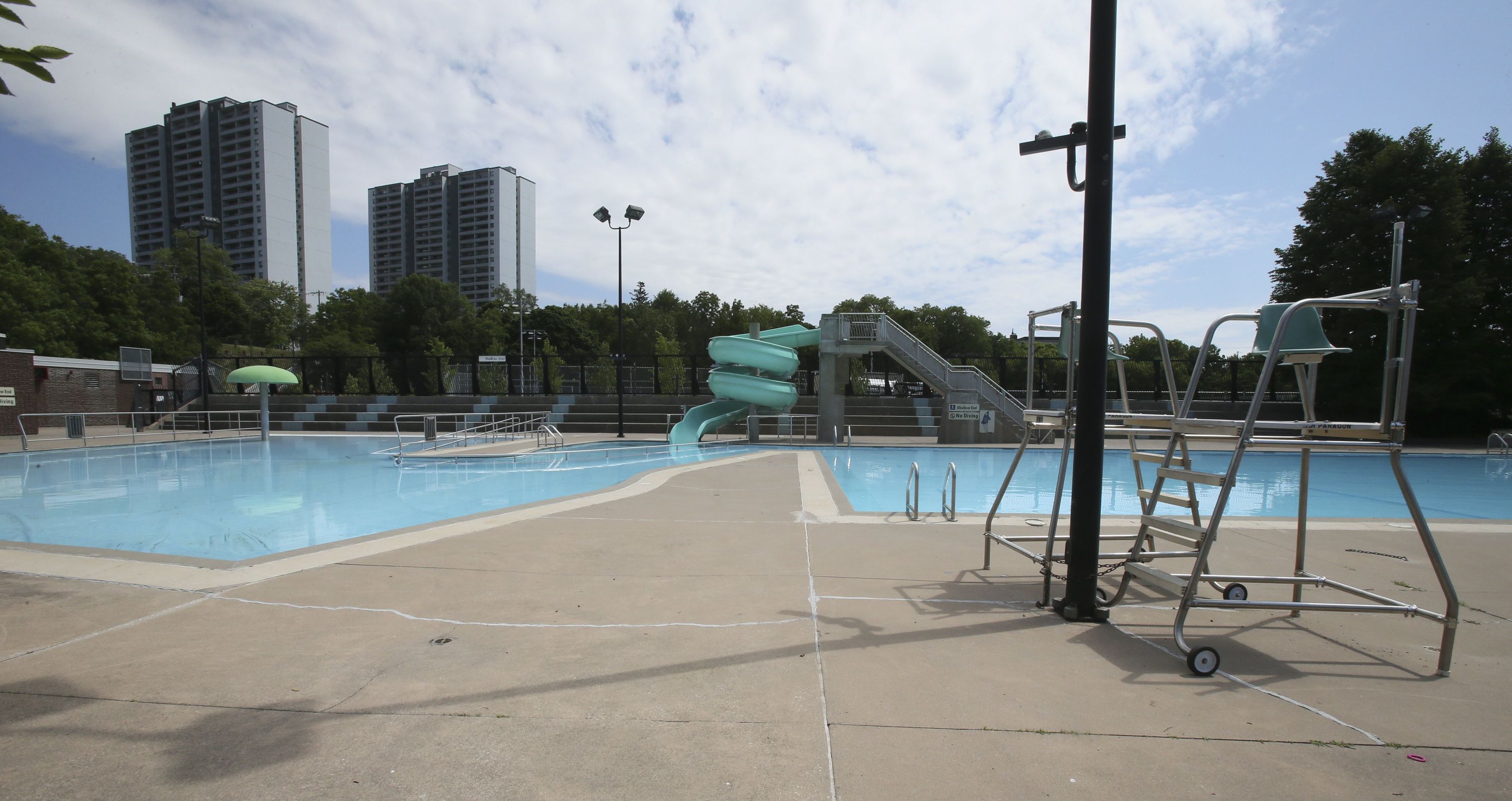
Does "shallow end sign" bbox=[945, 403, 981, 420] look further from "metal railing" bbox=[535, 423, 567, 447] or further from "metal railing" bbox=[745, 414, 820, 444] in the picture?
"metal railing" bbox=[535, 423, 567, 447]

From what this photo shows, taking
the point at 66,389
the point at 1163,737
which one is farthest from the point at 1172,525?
the point at 66,389

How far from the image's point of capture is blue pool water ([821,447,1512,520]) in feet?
36.6

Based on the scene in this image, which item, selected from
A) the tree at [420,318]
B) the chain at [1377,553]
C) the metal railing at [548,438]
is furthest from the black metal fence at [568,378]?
the tree at [420,318]

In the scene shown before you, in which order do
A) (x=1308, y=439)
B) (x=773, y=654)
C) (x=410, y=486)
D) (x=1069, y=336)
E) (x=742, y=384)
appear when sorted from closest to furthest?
(x=773, y=654) → (x=1308, y=439) → (x=1069, y=336) → (x=410, y=486) → (x=742, y=384)

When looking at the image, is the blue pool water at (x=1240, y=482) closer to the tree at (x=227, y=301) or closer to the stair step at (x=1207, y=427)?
the stair step at (x=1207, y=427)

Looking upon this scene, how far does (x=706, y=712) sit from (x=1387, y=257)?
36387 mm

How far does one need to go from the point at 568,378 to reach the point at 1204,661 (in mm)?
33481

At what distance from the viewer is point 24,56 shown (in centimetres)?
214

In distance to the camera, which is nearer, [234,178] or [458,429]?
[458,429]

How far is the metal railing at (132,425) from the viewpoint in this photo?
70.3 ft

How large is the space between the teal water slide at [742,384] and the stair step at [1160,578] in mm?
19761

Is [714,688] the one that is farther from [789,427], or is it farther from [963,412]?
[963,412]

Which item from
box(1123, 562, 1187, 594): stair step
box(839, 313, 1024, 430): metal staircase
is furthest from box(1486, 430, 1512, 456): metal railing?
box(1123, 562, 1187, 594): stair step

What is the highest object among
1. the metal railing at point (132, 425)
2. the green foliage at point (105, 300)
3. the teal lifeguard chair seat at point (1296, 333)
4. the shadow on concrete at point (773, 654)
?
the green foliage at point (105, 300)
